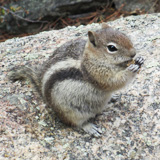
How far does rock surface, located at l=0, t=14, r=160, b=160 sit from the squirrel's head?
0.69 m

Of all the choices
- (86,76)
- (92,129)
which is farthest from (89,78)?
(92,129)

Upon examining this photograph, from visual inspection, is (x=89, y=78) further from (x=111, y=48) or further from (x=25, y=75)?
(x=25, y=75)

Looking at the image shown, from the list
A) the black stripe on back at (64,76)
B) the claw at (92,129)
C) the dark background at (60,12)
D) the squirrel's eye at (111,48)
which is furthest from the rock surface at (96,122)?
the dark background at (60,12)

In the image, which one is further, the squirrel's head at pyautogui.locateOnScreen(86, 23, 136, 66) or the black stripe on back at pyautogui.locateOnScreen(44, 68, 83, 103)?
the black stripe on back at pyautogui.locateOnScreen(44, 68, 83, 103)

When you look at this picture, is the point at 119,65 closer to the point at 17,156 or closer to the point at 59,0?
the point at 17,156

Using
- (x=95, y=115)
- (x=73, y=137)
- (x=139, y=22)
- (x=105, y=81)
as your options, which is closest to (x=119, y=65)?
(x=105, y=81)

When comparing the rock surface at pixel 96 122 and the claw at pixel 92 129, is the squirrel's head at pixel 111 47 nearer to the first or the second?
the rock surface at pixel 96 122

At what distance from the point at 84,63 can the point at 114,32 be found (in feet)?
1.69

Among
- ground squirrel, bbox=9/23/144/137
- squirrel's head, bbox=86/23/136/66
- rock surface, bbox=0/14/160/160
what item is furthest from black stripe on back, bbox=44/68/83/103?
rock surface, bbox=0/14/160/160

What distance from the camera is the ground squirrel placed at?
3418 millimetres

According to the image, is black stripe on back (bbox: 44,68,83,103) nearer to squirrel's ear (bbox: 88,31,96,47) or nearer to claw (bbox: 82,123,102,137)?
squirrel's ear (bbox: 88,31,96,47)

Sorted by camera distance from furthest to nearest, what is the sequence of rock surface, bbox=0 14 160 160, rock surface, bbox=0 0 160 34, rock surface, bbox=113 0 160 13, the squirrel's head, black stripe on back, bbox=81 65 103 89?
rock surface, bbox=113 0 160 13 < rock surface, bbox=0 0 160 34 < black stripe on back, bbox=81 65 103 89 < rock surface, bbox=0 14 160 160 < the squirrel's head

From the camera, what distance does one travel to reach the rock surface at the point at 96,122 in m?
3.40

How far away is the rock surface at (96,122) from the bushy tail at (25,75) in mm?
111
